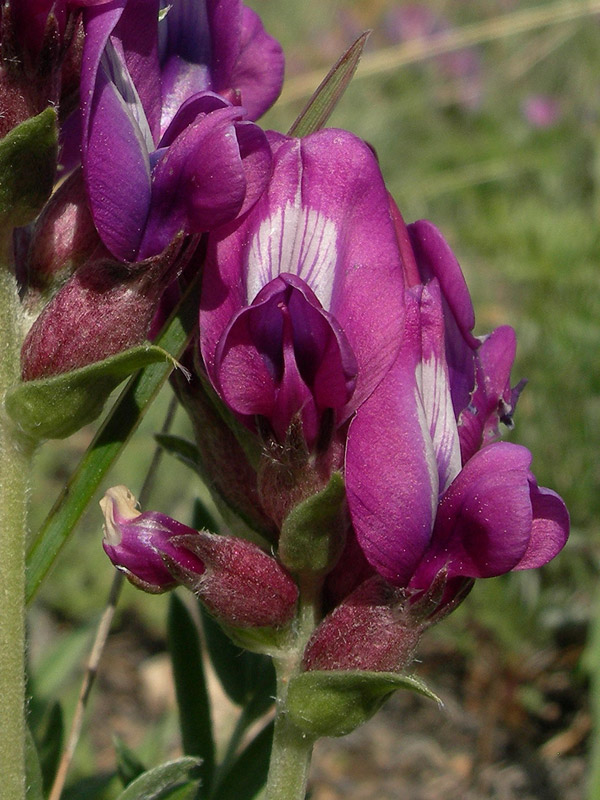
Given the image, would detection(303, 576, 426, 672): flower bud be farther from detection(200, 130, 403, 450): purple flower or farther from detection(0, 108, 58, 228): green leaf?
detection(0, 108, 58, 228): green leaf

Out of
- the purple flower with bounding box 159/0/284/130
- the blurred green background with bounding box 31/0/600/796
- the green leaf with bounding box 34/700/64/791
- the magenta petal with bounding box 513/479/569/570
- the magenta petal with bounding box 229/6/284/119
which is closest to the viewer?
the magenta petal with bounding box 513/479/569/570

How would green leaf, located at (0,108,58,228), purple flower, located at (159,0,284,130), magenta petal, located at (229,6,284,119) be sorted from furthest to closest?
magenta petal, located at (229,6,284,119) < purple flower, located at (159,0,284,130) < green leaf, located at (0,108,58,228)

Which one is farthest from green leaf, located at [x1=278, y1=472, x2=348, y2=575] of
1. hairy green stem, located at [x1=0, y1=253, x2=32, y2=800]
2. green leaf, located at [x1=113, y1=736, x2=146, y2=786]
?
green leaf, located at [x1=113, y1=736, x2=146, y2=786]

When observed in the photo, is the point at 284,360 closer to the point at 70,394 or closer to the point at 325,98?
the point at 70,394

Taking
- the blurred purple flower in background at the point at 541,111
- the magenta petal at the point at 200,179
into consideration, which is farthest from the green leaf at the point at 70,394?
the blurred purple flower in background at the point at 541,111

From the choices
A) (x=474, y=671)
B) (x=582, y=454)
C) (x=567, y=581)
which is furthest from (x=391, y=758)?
(x=582, y=454)
